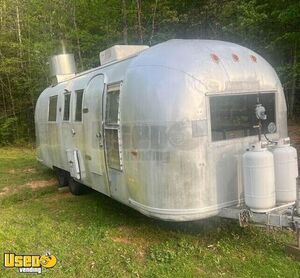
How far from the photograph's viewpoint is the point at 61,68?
10.4 metres

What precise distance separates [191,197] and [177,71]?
5.33 ft

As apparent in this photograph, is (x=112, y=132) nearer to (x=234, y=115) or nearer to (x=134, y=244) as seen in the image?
(x=134, y=244)

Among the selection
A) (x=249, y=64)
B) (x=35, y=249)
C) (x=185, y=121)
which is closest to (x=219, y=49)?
(x=249, y=64)

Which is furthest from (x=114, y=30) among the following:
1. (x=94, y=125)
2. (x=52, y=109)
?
(x=94, y=125)

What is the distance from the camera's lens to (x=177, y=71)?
16.5ft

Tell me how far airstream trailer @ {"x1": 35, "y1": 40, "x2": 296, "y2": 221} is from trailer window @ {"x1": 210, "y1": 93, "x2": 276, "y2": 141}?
0.01m

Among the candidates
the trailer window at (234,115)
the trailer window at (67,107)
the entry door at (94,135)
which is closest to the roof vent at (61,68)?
the trailer window at (67,107)

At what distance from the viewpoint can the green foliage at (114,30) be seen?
1338cm

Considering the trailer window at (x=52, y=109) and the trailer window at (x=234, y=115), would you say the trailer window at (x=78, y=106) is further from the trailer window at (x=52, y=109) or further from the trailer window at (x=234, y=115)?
the trailer window at (x=234, y=115)

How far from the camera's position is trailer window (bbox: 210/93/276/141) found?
200 inches

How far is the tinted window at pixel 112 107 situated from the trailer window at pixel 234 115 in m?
Result: 1.52

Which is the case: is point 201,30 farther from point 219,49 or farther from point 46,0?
point 219,49

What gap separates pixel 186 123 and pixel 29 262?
2.90 meters

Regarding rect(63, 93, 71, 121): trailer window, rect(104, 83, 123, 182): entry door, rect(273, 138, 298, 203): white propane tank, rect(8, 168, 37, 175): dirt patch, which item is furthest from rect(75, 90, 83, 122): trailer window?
rect(8, 168, 37, 175): dirt patch
